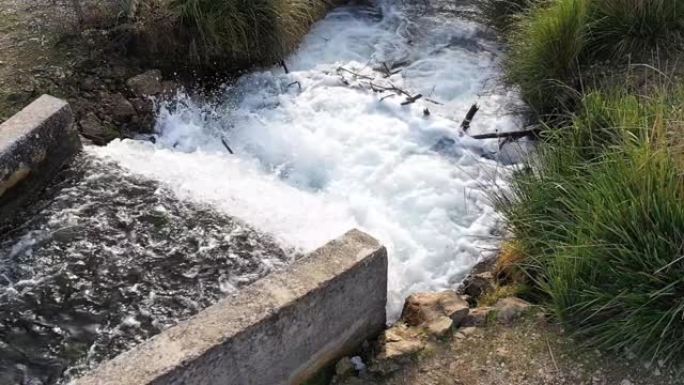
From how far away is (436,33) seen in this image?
6.64m

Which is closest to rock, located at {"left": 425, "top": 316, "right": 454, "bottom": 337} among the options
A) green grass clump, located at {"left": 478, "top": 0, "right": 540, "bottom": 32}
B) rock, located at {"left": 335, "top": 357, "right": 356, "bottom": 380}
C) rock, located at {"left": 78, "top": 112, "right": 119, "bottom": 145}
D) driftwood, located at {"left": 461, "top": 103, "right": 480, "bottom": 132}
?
rock, located at {"left": 335, "top": 357, "right": 356, "bottom": 380}

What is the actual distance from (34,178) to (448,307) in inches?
102

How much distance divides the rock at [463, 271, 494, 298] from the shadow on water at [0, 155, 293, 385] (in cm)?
102

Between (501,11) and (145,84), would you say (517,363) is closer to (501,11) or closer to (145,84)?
(145,84)

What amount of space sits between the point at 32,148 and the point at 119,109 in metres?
1.11

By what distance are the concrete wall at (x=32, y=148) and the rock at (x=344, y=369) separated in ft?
7.35

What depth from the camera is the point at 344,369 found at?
3.30 metres

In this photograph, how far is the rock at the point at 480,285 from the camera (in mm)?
3866

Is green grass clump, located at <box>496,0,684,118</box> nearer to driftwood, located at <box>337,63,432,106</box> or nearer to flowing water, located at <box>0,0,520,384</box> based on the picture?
flowing water, located at <box>0,0,520,384</box>

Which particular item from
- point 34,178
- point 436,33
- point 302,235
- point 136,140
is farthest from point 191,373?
point 436,33

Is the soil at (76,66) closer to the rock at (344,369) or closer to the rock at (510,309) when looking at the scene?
the rock at (344,369)

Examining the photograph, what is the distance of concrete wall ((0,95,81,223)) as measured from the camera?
4.20 meters

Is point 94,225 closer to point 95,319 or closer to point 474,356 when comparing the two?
point 95,319

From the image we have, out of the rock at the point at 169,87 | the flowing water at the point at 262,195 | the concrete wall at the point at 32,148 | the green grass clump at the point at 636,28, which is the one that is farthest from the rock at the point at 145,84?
the green grass clump at the point at 636,28
